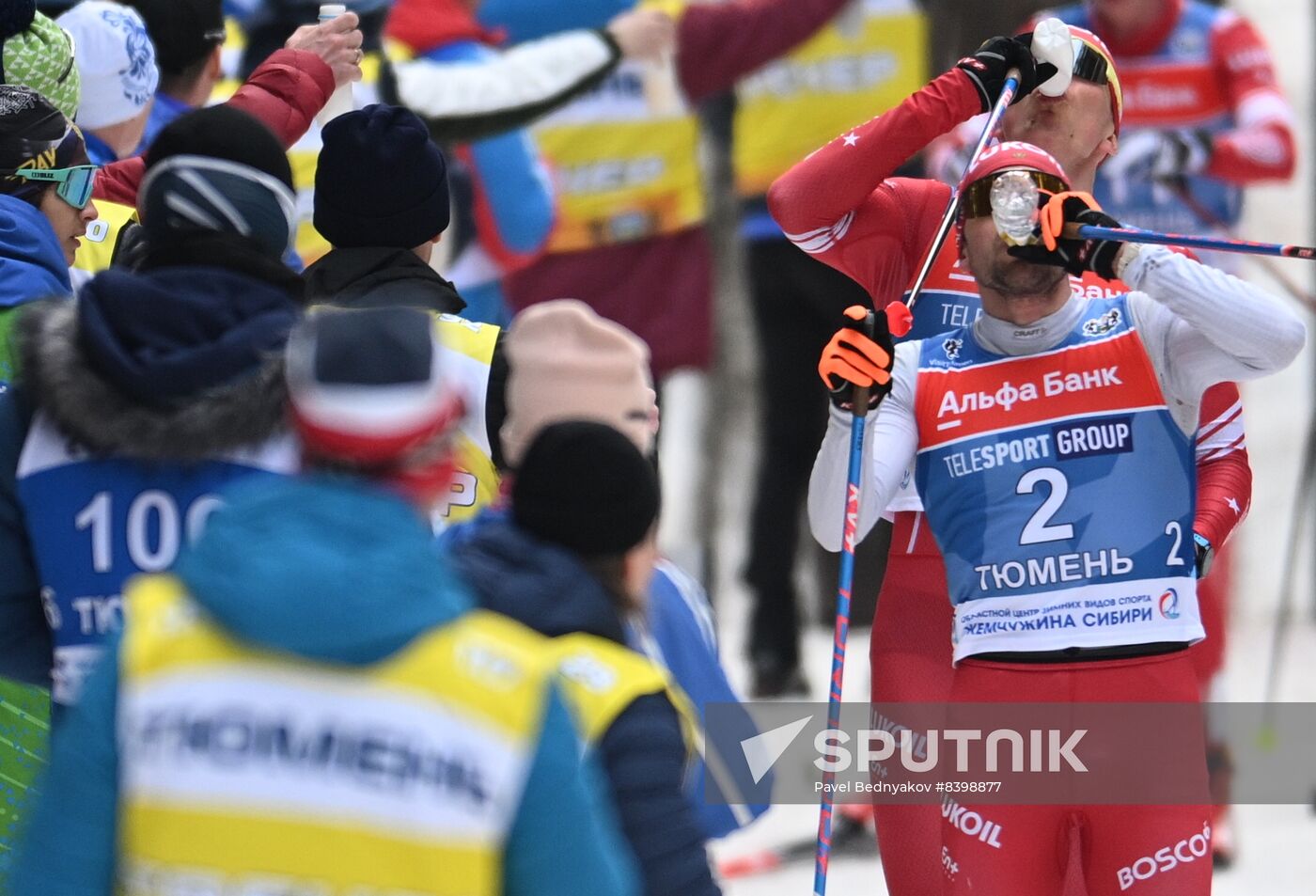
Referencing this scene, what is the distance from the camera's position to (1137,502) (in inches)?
146

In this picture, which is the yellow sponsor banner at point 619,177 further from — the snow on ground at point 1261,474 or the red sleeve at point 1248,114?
the red sleeve at point 1248,114

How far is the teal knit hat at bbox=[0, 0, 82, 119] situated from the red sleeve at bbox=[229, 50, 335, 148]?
385 mm

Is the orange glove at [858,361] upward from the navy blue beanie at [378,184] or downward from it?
downward

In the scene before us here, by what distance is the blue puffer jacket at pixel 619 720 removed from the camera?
2320mm

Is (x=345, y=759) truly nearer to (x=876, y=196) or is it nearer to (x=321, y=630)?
(x=321, y=630)

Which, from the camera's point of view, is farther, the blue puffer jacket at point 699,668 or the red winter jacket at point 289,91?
the red winter jacket at point 289,91

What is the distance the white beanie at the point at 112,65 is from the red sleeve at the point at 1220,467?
2.64 metres

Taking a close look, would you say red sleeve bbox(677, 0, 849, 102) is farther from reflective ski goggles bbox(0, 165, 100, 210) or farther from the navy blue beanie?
reflective ski goggles bbox(0, 165, 100, 210)

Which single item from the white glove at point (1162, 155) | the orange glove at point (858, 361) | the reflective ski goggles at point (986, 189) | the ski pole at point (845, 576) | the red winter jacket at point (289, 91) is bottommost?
the ski pole at point (845, 576)

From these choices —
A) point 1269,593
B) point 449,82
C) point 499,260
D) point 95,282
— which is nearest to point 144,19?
point 449,82

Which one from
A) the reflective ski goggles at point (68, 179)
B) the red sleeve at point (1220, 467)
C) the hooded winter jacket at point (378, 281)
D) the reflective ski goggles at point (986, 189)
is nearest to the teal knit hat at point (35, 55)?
the reflective ski goggles at point (68, 179)

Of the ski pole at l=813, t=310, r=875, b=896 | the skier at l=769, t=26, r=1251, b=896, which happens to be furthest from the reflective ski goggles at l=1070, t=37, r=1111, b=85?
the ski pole at l=813, t=310, r=875, b=896

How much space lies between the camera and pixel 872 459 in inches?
149

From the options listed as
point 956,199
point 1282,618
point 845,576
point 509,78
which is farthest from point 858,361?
point 1282,618
